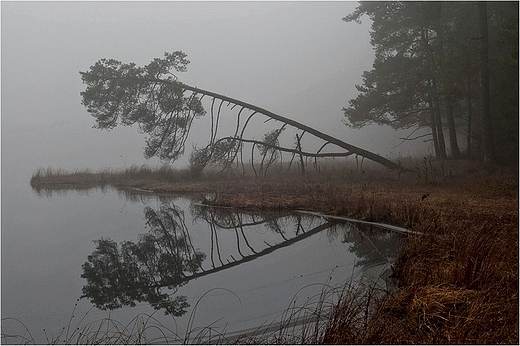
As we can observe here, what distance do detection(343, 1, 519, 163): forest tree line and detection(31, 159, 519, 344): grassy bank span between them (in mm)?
2069

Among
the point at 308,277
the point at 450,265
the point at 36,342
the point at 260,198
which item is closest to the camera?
the point at 36,342

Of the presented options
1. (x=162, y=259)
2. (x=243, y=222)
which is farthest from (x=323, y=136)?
(x=162, y=259)

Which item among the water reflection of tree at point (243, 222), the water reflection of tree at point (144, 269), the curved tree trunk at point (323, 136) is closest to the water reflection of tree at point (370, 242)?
the water reflection of tree at point (243, 222)

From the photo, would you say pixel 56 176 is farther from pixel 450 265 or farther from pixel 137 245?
pixel 450 265

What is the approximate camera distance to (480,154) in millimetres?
14797

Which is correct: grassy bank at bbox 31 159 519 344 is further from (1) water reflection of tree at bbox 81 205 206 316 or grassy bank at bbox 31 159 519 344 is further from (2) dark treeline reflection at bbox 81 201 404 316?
(1) water reflection of tree at bbox 81 205 206 316

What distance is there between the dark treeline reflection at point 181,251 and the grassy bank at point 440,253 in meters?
0.64

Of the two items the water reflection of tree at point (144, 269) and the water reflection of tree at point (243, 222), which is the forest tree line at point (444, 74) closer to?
the water reflection of tree at point (243, 222)

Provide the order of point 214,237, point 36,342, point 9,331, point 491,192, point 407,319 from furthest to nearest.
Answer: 1. point 491,192
2. point 214,237
3. point 9,331
4. point 36,342
5. point 407,319

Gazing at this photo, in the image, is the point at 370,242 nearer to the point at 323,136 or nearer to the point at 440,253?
the point at 440,253

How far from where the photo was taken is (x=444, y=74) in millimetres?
13336

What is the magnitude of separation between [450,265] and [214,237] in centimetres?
410

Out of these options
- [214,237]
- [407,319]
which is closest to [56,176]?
[214,237]

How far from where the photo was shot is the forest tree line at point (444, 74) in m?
13.5
